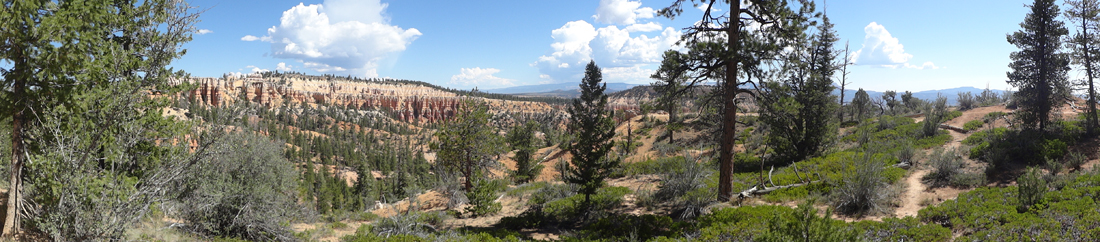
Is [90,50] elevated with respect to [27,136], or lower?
elevated

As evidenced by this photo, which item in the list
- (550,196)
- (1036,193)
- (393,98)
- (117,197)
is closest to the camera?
(117,197)

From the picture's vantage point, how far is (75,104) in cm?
599

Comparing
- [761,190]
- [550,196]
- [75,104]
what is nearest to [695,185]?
[761,190]

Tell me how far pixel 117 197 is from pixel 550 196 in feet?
33.6

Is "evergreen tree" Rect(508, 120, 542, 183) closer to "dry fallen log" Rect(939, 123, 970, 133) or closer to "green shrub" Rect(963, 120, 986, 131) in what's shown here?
"dry fallen log" Rect(939, 123, 970, 133)

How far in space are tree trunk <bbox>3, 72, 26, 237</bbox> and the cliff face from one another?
121114 mm

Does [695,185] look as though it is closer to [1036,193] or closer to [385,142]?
[1036,193]

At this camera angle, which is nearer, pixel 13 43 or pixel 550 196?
pixel 13 43

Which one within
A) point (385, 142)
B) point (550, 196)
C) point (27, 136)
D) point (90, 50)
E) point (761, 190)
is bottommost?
point (385, 142)

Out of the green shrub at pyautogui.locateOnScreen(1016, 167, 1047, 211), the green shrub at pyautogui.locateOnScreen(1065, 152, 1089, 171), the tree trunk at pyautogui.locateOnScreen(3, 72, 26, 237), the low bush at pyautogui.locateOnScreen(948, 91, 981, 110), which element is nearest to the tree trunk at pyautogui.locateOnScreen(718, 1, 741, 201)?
the green shrub at pyautogui.locateOnScreen(1016, 167, 1047, 211)

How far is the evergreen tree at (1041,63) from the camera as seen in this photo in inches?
612

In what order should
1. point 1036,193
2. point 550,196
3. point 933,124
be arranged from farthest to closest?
point 933,124 → point 550,196 → point 1036,193

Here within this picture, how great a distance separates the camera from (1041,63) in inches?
618

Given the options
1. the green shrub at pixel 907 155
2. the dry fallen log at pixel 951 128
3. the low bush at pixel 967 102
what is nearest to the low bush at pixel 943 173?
the green shrub at pixel 907 155
